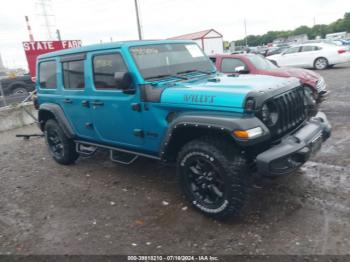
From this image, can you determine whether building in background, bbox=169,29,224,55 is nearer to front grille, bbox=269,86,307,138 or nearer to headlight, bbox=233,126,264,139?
front grille, bbox=269,86,307,138

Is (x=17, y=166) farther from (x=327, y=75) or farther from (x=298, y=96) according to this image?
(x=327, y=75)

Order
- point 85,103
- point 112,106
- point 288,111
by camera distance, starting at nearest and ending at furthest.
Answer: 1. point 288,111
2. point 112,106
3. point 85,103

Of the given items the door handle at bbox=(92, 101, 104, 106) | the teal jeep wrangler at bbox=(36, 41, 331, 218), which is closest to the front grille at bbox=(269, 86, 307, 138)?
the teal jeep wrangler at bbox=(36, 41, 331, 218)

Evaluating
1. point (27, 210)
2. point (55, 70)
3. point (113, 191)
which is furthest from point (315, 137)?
point (55, 70)

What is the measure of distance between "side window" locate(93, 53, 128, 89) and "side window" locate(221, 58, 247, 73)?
457 cm

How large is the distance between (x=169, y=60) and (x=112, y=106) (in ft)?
3.19

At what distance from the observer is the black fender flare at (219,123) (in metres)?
2.96

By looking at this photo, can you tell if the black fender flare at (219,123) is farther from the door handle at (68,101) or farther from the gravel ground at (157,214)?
the door handle at (68,101)

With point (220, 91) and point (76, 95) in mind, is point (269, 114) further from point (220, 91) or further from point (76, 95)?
point (76, 95)

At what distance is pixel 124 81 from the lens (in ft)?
12.3

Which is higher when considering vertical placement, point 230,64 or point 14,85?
point 230,64

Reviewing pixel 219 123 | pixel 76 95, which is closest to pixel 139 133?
pixel 219 123

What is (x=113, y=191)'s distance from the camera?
4.50 metres

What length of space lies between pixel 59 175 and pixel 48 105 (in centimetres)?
121
